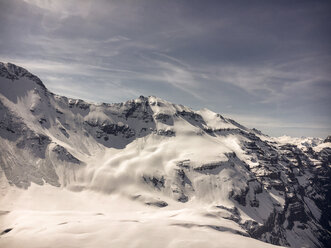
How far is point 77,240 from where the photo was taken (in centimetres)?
4516

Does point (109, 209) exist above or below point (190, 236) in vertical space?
below

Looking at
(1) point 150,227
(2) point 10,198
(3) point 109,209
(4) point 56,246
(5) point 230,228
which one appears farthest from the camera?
(3) point 109,209

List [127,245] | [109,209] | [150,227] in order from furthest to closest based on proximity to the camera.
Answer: [109,209]
[150,227]
[127,245]

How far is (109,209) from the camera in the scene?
18938 centimetres

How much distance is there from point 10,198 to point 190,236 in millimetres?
172681

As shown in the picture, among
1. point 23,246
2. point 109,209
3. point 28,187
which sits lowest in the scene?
point 109,209

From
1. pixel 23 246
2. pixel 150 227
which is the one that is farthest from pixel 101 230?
pixel 23 246

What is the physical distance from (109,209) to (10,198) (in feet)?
235

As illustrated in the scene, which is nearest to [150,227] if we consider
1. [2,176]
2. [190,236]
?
[190,236]

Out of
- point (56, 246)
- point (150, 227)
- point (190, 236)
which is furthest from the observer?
point (150, 227)

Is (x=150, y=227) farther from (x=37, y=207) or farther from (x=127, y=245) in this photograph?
(x=37, y=207)

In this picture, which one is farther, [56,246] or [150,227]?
[150,227]

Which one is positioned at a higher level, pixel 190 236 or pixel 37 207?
pixel 190 236

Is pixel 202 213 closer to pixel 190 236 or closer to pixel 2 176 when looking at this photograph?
pixel 190 236
